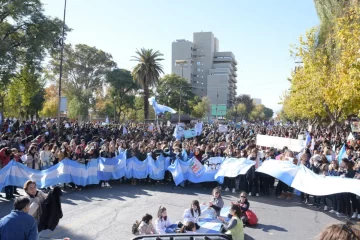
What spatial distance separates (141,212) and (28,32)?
24.8 metres

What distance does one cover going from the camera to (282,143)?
20.0m

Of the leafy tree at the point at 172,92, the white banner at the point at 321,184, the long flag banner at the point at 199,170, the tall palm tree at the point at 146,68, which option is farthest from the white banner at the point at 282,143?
the leafy tree at the point at 172,92

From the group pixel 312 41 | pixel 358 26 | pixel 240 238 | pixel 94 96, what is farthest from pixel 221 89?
pixel 240 238

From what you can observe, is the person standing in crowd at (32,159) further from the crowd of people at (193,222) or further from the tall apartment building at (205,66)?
the tall apartment building at (205,66)

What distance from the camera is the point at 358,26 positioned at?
47.6ft

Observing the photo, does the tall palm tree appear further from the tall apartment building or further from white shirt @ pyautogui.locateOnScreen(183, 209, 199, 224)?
the tall apartment building

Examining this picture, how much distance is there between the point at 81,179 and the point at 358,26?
515 inches

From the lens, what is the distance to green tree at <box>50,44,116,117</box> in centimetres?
6719

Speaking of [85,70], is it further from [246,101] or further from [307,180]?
[246,101]

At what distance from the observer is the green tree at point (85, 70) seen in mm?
67188

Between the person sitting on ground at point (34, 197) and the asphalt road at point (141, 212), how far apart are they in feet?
6.38

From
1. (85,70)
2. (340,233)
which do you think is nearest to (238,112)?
(85,70)

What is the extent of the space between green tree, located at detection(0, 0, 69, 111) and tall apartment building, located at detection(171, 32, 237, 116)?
303 feet

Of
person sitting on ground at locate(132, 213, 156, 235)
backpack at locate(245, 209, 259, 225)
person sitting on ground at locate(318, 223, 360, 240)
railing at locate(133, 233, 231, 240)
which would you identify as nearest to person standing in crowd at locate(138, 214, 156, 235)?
person sitting on ground at locate(132, 213, 156, 235)
